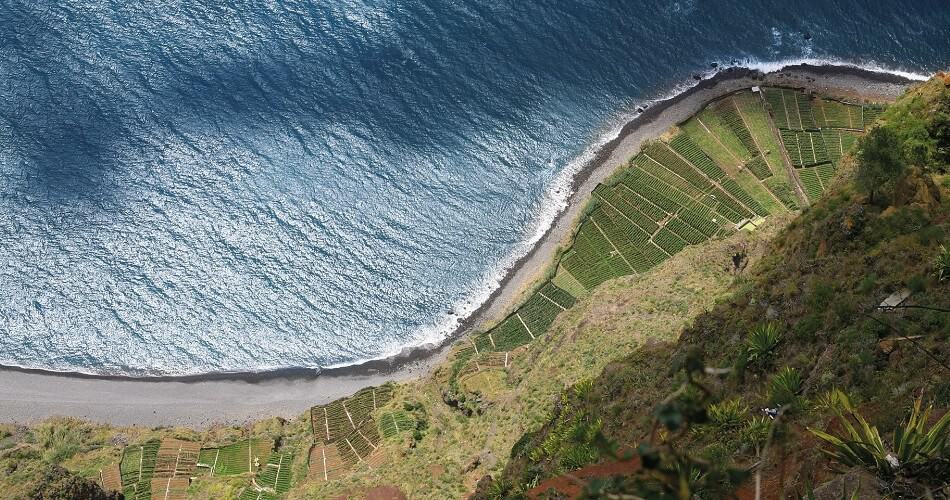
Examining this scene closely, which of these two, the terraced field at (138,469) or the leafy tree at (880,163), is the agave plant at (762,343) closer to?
the leafy tree at (880,163)

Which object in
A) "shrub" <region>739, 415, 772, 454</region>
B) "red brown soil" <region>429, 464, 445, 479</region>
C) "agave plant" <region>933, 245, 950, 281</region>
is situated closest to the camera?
"shrub" <region>739, 415, 772, 454</region>

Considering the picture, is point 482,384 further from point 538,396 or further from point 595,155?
point 595,155

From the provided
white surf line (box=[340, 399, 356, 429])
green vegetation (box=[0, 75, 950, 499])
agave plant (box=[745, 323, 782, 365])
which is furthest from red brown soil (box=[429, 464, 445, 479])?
agave plant (box=[745, 323, 782, 365])

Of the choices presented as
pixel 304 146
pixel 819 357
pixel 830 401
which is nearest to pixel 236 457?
pixel 304 146

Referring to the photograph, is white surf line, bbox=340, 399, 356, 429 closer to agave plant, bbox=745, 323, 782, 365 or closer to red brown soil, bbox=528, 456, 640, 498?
red brown soil, bbox=528, 456, 640, 498

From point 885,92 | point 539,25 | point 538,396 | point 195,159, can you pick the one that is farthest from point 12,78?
point 885,92
